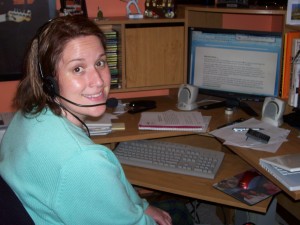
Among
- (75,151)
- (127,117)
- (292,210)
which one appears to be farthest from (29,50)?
(292,210)

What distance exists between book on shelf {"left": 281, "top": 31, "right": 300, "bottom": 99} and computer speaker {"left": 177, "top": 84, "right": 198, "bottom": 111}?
1.44 ft

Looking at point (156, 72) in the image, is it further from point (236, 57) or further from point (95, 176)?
point (95, 176)

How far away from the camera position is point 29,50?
4.01 ft

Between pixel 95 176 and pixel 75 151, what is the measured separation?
84 millimetres

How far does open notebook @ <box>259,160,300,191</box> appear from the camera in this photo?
140 centimetres

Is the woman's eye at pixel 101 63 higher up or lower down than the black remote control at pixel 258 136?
higher up

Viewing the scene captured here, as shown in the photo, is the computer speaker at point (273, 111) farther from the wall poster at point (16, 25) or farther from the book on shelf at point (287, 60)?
the wall poster at point (16, 25)

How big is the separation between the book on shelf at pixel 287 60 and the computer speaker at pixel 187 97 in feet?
1.44

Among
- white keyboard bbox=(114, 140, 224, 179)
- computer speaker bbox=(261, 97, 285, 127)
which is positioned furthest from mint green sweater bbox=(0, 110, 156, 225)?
computer speaker bbox=(261, 97, 285, 127)

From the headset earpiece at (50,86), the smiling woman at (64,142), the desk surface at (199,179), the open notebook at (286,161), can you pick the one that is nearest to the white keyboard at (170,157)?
the desk surface at (199,179)

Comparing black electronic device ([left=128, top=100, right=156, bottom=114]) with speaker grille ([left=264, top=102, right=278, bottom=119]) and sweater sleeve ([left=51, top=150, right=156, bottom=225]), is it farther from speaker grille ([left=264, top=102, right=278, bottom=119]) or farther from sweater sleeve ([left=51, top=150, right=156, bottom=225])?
sweater sleeve ([left=51, top=150, right=156, bottom=225])

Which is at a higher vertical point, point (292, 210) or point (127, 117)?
point (127, 117)

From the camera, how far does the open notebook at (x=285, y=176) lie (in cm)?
140

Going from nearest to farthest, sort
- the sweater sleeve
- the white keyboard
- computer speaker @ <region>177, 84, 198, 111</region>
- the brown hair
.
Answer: the sweater sleeve → the brown hair → the white keyboard → computer speaker @ <region>177, 84, 198, 111</region>
